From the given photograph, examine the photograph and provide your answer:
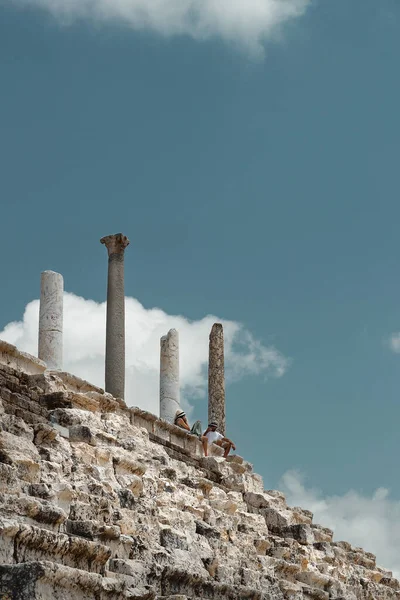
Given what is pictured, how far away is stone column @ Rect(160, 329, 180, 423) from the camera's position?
86.8 feet

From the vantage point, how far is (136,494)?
13.4m

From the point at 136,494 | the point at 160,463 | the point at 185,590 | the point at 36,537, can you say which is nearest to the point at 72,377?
the point at 160,463

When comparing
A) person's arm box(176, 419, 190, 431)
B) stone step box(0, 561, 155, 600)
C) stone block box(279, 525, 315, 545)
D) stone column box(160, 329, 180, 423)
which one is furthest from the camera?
stone column box(160, 329, 180, 423)

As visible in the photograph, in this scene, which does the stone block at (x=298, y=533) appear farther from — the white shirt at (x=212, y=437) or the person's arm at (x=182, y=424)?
the person's arm at (x=182, y=424)

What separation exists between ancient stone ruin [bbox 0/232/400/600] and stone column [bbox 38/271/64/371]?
11.2 ft

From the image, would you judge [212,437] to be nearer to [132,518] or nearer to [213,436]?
[213,436]

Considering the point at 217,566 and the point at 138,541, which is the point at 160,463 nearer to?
the point at 217,566

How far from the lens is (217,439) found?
72.6 feet

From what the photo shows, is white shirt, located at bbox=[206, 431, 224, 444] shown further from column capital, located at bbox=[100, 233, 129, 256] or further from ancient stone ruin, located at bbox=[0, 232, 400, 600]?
column capital, located at bbox=[100, 233, 129, 256]

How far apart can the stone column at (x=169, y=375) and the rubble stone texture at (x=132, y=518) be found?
554cm

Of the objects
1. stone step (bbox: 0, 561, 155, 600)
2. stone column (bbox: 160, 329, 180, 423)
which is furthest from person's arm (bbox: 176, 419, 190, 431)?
stone step (bbox: 0, 561, 155, 600)

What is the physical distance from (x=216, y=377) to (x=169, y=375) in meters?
4.51

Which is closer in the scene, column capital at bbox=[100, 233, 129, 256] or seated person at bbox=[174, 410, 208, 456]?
seated person at bbox=[174, 410, 208, 456]

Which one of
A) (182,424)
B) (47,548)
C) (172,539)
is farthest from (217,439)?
(47,548)
